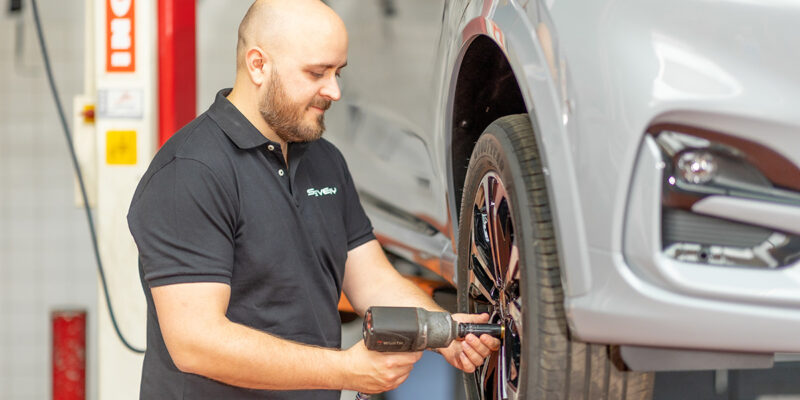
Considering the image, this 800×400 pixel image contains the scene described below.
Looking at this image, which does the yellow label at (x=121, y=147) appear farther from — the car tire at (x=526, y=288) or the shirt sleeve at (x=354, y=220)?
the car tire at (x=526, y=288)

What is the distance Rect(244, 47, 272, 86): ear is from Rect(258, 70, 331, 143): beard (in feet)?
0.07

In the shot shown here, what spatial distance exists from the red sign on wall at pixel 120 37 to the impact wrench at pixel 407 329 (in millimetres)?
1471

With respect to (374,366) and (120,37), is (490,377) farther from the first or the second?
(120,37)

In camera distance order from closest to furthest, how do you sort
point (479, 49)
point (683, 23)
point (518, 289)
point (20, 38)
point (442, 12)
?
point (683, 23), point (518, 289), point (479, 49), point (442, 12), point (20, 38)

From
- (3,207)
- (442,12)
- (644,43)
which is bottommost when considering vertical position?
(3,207)

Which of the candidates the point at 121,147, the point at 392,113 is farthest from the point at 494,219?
the point at 121,147

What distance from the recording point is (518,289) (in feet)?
4.38

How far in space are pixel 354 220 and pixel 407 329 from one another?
0.54m

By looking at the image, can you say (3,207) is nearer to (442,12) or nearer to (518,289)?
(442,12)

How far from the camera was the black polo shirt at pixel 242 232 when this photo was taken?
1.46 meters

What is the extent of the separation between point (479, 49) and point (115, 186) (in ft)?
4.51

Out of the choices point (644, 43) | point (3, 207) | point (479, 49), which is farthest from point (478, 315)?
point (3, 207)

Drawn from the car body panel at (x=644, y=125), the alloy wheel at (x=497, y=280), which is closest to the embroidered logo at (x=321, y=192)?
the alloy wheel at (x=497, y=280)

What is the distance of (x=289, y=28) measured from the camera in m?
→ 1.55
